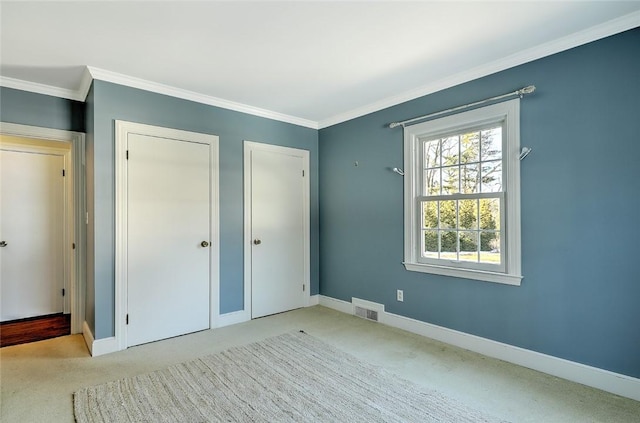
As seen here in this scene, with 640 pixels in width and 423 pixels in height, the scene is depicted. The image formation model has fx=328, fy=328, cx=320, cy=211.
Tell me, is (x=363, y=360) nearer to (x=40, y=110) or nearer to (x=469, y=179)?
(x=469, y=179)

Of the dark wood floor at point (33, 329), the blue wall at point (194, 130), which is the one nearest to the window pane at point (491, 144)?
the blue wall at point (194, 130)

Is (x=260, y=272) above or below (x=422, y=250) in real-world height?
below

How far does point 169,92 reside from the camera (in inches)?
127

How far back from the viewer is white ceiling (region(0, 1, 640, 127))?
2012mm

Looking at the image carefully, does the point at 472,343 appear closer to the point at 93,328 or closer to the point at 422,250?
the point at 422,250

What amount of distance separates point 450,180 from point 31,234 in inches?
192

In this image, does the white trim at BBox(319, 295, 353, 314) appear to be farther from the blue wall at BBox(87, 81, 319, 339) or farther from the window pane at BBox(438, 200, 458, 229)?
the window pane at BBox(438, 200, 458, 229)

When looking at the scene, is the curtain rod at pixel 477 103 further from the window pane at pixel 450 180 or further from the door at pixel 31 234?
the door at pixel 31 234

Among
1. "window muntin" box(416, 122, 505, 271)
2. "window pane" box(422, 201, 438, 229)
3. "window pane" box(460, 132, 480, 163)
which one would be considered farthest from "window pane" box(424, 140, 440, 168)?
"window pane" box(422, 201, 438, 229)

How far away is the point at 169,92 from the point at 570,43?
3.39m

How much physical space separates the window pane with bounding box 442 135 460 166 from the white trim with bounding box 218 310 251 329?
2681mm

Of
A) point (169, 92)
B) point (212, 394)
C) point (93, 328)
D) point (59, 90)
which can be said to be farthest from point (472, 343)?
point (59, 90)

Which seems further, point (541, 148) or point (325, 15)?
point (541, 148)

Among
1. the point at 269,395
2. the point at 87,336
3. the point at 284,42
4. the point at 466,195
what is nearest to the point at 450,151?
the point at 466,195
